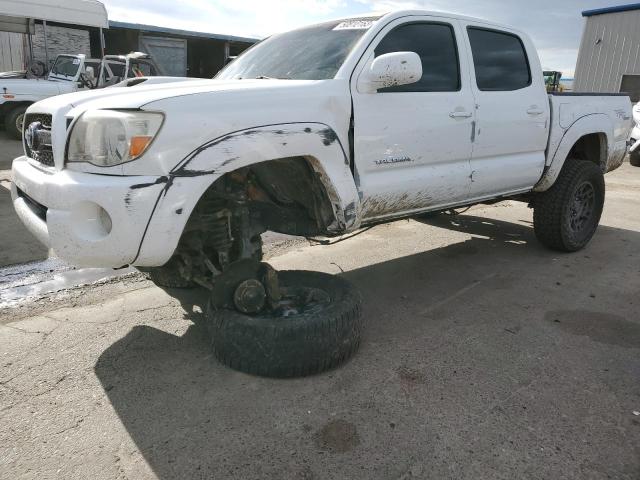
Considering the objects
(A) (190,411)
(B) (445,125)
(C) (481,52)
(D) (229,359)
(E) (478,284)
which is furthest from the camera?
(E) (478,284)

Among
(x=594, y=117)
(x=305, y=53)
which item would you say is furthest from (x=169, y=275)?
(x=594, y=117)

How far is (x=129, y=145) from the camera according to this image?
7.34 ft

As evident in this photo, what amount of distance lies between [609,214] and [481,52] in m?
4.08

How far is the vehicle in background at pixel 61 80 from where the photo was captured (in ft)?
35.9

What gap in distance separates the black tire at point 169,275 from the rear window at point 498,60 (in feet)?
8.21

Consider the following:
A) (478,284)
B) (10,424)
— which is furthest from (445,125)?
(10,424)

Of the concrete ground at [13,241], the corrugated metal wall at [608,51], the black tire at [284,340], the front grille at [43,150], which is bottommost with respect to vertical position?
the concrete ground at [13,241]

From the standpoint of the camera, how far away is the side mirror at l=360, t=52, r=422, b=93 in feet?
9.32

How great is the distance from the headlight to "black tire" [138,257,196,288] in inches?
37.5

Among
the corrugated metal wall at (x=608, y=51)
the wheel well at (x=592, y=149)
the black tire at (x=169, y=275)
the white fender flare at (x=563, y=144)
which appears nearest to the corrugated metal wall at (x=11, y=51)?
the black tire at (x=169, y=275)

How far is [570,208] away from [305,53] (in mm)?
2985

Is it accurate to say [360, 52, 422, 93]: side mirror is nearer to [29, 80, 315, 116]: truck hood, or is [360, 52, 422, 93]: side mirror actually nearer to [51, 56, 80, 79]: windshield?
[29, 80, 315, 116]: truck hood

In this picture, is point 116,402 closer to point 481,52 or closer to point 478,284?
point 478,284

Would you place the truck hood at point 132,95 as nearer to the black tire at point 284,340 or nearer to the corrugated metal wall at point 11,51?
the black tire at point 284,340
